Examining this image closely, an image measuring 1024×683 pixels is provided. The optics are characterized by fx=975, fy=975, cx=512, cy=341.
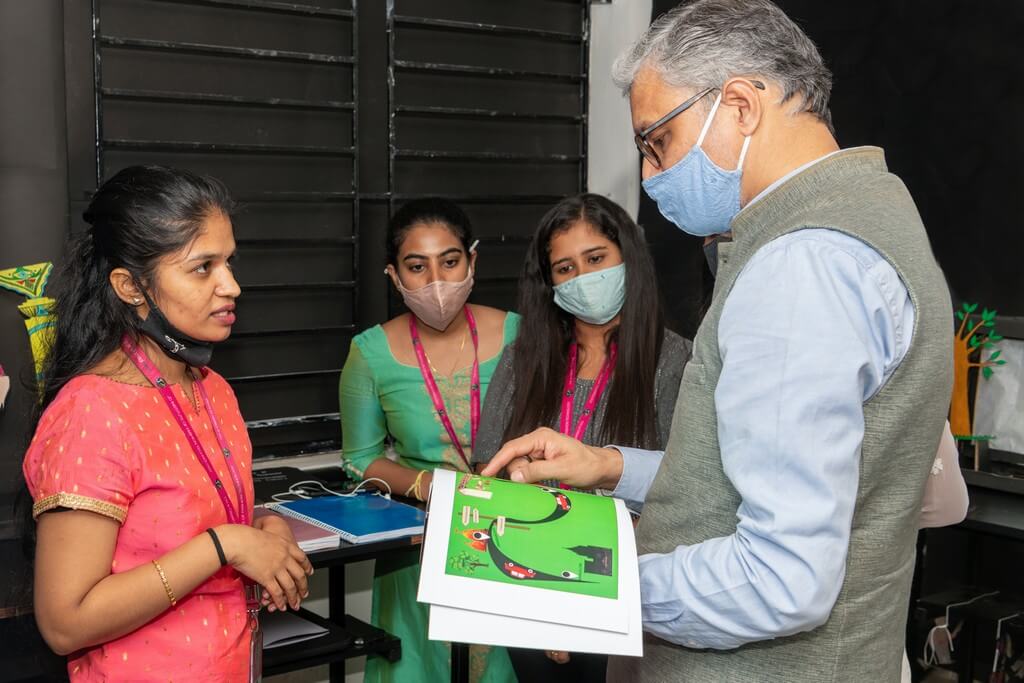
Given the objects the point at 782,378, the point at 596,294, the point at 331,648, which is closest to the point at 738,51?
the point at 782,378

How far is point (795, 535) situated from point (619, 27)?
10.6 feet

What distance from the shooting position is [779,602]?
100 centimetres

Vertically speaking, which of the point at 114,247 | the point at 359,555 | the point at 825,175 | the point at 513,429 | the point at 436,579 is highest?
the point at 825,175

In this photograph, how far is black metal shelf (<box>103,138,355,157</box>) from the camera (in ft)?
9.71

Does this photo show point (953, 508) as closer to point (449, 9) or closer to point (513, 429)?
point (513, 429)

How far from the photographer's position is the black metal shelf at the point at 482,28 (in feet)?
11.4

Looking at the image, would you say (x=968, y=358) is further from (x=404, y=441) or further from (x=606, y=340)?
(x=404, y=441)

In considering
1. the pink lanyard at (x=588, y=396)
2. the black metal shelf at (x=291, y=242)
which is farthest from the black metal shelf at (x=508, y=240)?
the pink lanyard at (x=588, y=396)

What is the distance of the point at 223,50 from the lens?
10.2 ft

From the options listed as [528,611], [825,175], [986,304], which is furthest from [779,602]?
[986,304]

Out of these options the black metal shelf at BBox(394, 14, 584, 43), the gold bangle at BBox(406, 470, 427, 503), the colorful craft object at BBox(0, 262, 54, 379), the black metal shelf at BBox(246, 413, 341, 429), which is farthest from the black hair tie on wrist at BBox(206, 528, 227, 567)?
the black metal shelf at BBox(394, 14, 584, 43)

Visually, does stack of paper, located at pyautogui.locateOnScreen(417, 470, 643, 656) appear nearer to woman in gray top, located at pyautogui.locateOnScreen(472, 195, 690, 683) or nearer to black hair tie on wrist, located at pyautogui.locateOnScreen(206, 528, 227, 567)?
black hair tie on wrist, located at pyautogui.locateOnScreen(206, 528, 227, 567)

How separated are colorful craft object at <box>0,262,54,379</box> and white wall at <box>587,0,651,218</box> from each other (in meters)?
2.15

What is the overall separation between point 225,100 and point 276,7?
35cm
